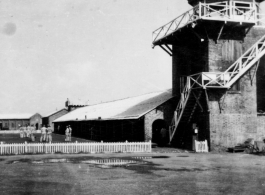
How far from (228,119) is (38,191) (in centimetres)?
1691

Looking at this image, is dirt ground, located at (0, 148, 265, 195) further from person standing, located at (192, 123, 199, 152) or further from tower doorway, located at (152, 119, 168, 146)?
tower doorway, located at (152, 119, 168, 146)

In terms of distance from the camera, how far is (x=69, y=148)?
24047mm

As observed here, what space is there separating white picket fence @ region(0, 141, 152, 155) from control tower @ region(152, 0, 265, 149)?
12.1 ft

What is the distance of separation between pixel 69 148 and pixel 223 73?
1120cm

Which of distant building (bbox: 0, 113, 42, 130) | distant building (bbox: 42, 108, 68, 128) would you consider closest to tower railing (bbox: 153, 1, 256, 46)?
distant building (bbox: 42, 108, 68, 128)

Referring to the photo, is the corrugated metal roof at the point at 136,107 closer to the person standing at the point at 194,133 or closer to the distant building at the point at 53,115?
the person standing at the point at 194,133

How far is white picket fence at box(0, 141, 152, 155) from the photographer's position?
2334 centimetres

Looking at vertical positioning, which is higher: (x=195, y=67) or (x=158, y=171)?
(x=195, y=67)

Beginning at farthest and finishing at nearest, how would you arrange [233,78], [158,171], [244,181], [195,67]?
[195,67] < [233,78] < [158,171] < [244,181]

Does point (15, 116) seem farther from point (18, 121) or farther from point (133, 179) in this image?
point (133, 179)

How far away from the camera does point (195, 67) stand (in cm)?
2689

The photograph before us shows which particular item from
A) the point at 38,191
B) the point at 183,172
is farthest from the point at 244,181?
the point at 38,191

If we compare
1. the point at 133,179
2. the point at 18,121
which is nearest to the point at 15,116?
the point at 18,121

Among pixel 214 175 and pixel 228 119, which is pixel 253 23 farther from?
pixel 214 175
